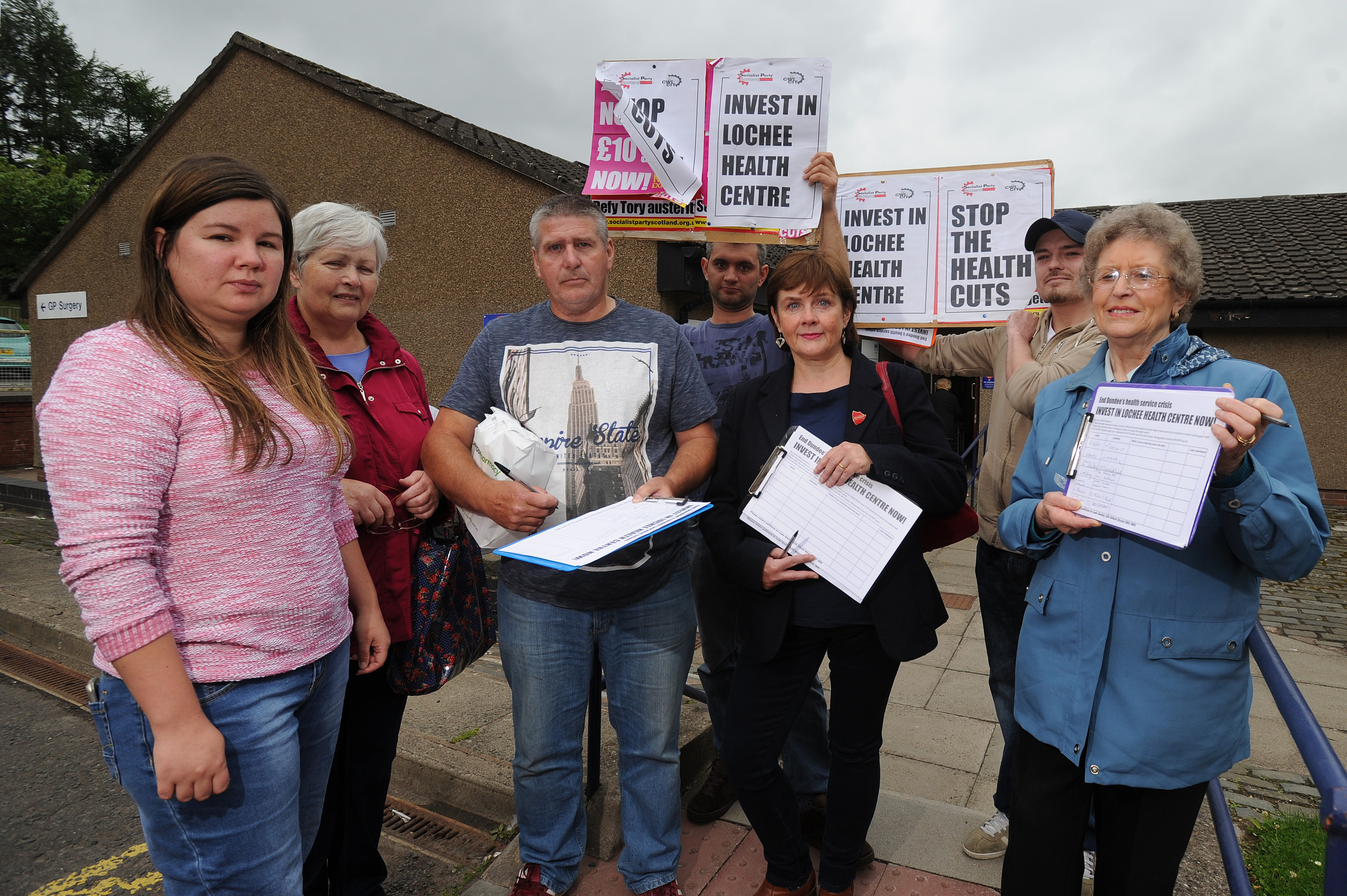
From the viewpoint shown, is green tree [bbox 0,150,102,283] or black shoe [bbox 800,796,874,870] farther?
green tree [bbox 0,150,102,283]

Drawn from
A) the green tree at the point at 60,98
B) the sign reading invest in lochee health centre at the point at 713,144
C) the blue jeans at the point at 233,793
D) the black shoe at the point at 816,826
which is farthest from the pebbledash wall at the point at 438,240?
the green tree at the point at 60,98

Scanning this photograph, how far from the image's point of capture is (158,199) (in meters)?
1.56

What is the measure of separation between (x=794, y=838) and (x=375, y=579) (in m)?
1.52

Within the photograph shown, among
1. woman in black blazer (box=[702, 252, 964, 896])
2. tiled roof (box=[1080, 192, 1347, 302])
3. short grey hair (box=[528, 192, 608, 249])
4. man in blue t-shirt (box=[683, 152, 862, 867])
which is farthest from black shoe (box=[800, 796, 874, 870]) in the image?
tiled roof (box=[1080, 192, 1347, 302])

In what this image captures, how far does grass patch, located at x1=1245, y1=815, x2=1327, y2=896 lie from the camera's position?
2666 mm

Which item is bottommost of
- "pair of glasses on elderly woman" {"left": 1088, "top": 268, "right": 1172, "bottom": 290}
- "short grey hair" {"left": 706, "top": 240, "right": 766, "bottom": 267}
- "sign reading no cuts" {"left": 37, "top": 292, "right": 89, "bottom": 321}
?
"pair of glasses on elderly woman" {"left": 1088, "top": 268, "right": 1172, "bottom": 290}

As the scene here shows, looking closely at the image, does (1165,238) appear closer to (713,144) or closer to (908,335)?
(908,335)

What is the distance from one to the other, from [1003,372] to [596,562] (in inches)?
65.3

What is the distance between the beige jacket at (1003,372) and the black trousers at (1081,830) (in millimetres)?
878

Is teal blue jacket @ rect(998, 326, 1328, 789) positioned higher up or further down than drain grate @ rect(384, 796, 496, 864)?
higher up

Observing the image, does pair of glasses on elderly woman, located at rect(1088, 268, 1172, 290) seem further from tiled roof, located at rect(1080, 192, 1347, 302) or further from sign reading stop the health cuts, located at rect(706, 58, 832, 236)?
tiled roof, located at rect(1080, 192, 1347, 302)

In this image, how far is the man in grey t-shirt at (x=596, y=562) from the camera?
7.73 ft

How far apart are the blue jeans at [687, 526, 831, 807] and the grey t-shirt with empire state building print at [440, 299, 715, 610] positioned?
440mm

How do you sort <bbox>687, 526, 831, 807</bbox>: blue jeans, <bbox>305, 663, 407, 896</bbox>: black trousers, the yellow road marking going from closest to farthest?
<bbox>305, 663, 407, 896</bbox>: black trousers → <bbox>687, 526, 831, 807</bbox>: blue jeans → the yellow road marking
